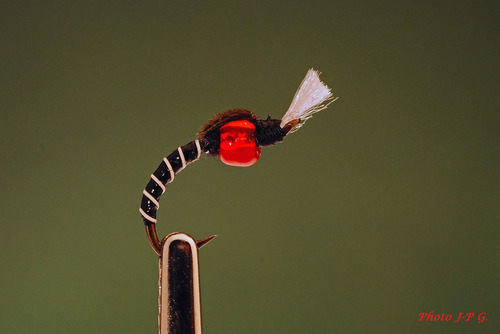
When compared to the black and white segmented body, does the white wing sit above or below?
above

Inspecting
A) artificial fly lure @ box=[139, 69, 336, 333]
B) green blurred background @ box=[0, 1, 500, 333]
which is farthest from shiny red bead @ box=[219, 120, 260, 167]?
green blurred background @ box=[0, 1, 500, 333]

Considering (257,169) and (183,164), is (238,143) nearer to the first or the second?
(183,164)

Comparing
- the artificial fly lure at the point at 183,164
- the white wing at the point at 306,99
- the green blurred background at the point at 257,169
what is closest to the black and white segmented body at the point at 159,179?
the artificial fly lure at the point at 183,164

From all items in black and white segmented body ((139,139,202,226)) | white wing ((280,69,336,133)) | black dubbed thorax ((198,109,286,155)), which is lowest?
A: black and white segmented body ((139,139,202,226))

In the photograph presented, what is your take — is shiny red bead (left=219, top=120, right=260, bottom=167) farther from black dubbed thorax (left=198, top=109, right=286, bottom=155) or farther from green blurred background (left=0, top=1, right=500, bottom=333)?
green blurred background (left=0, top=1, right=500, bottom=333)

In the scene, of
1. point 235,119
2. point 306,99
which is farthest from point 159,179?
point 306,99

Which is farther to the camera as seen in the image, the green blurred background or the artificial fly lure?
the green blurred background

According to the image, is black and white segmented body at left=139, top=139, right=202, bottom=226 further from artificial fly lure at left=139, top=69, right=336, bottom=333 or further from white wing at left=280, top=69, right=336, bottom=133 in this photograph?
white wing at left=280, top=69, right=336, bottom=133

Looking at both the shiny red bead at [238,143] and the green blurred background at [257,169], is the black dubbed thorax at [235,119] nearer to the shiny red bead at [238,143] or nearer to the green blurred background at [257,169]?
the shiny red bead at [238,143]

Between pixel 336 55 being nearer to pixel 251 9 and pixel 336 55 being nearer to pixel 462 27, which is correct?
pixel 251 9

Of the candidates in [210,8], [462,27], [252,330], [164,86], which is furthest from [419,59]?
[252,330]
